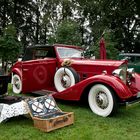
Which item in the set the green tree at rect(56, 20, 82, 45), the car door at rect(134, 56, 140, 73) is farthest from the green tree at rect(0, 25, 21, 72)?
the car door at rect(134, 56, 140, 73)

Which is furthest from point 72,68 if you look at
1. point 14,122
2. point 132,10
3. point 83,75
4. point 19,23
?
point 19,23

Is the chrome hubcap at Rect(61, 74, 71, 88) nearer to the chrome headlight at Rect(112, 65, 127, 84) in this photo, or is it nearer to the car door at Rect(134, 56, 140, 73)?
the chrome headlight at Rect(112, 65, 127, 84)

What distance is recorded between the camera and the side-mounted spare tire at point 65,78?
6948mm

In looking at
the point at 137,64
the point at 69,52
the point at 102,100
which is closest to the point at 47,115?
the point at 102,100

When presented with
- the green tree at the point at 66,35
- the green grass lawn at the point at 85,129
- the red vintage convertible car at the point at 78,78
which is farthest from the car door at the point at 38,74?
the green tree at the point at 66,35

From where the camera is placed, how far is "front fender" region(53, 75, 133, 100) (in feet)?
19.3

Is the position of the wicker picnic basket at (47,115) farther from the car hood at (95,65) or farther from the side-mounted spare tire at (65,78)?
the car hood at (95,65)

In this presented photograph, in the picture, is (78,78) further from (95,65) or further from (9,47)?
(9,47)

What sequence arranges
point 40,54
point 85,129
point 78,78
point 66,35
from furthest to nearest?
point 66,35, point 40,54, point 78,78, point 85,129

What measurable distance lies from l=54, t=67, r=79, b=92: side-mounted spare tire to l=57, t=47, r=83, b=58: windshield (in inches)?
25.8

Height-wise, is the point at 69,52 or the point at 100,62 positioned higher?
the point at 69,52

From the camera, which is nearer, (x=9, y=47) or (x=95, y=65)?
(x=95, y=65)

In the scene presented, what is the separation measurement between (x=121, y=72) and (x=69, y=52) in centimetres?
203

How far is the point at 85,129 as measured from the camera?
17.4 ft
